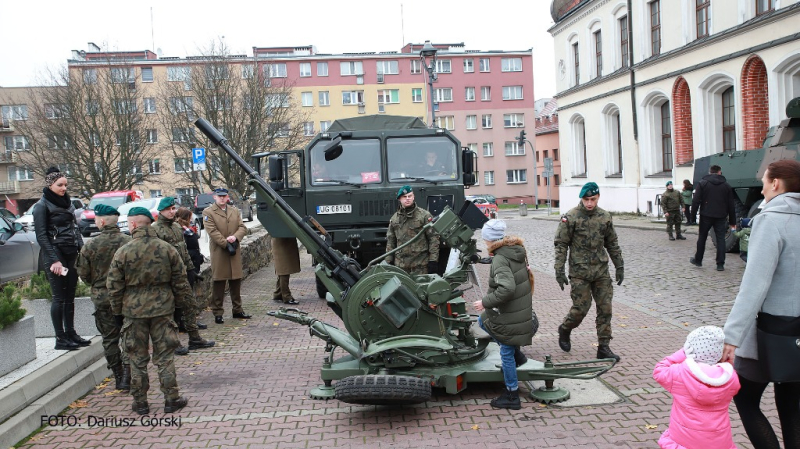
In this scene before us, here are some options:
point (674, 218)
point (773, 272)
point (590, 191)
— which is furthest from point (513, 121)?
point (773, 272)

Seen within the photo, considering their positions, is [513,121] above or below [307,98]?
below

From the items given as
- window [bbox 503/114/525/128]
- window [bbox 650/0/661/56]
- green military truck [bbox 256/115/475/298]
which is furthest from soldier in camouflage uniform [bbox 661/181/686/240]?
window [bbox 503/114/525/128]

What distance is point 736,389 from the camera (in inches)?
134

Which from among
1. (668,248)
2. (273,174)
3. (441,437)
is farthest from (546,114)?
(441,437)

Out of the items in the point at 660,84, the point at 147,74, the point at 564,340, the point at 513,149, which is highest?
the point at 147,74

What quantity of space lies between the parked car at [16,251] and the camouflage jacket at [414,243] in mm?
7729

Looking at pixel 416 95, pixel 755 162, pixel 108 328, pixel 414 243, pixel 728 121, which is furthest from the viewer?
pixel 416 95

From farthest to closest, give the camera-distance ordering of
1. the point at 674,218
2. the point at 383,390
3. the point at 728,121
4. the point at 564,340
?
the point at 728,121, the point at 674,218, the point at 564,340, the point at 383,390

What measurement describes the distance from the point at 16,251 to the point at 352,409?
948 centimetres

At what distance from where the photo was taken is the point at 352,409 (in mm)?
5441

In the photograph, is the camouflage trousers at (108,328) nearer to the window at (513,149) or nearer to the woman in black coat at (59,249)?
the woman in black coat at (59,249)

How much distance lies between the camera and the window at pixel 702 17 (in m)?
23.9

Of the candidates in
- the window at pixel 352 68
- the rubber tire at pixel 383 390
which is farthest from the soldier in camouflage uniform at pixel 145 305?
the window at pixel 352 68

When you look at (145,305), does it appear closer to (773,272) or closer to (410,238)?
(410,238)
